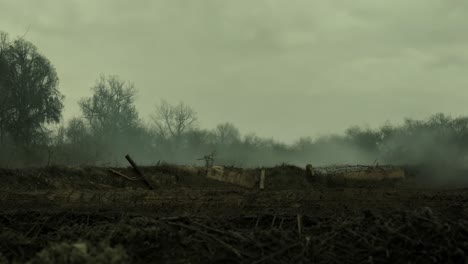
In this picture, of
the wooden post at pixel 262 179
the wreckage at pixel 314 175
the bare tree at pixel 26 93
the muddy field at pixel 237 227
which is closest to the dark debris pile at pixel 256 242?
the muddy field at pixel 237 227

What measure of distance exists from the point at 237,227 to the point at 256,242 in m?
1.57

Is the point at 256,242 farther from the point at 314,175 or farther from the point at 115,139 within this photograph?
the point at 115,139

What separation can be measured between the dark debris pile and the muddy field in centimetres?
2

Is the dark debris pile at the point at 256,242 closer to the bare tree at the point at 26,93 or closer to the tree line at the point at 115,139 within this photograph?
the tree line at the point at 115,139

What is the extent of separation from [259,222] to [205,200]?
11.2 feet

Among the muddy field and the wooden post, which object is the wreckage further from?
the muddy field

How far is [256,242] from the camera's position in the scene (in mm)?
7988

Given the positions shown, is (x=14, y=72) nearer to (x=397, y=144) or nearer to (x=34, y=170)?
(x=34, y=170)

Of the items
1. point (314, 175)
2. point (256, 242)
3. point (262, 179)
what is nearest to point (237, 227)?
point (256, 242)

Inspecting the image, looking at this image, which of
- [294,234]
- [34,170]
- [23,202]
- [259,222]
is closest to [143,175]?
[34,170]

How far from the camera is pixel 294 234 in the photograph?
8.46 m

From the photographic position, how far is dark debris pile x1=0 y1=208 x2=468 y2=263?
7.35 m

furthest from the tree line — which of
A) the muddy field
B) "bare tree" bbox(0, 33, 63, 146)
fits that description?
the muddy field

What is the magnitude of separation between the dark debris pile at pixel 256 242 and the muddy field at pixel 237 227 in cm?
2
